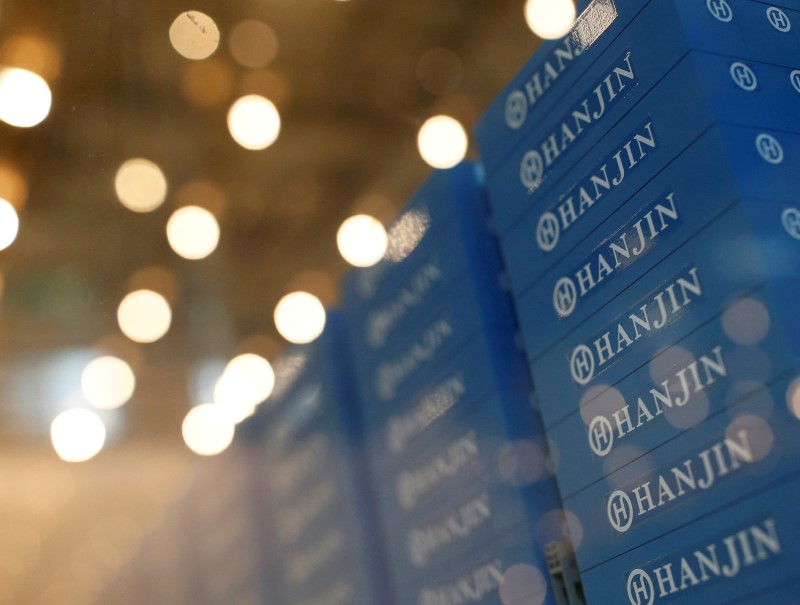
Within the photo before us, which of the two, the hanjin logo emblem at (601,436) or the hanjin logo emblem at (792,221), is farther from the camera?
the hanjin logo emblem at (601,436)

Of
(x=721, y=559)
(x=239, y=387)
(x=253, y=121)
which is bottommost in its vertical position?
(x=721, y=559)

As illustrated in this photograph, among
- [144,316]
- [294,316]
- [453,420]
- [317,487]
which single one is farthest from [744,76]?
[294,316]

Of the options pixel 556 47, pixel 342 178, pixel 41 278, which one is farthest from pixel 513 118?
pixel 342 178

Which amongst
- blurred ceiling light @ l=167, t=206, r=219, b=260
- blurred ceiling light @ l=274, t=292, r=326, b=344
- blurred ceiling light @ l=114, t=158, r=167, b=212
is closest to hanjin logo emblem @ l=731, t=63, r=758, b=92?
blurred ceiling light @ l=114, t=158, r=167, b=212

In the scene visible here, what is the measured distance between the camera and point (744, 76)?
116 cm

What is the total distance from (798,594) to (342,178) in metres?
2.65

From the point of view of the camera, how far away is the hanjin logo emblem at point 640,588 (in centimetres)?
115

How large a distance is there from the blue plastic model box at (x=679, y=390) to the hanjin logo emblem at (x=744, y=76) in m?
0.28

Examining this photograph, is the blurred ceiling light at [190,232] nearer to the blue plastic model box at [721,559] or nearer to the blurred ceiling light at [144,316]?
the blurred ceiling light at [144,316]

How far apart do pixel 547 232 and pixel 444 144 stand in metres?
1.23

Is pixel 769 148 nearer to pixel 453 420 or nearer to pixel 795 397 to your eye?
pixel 795 397

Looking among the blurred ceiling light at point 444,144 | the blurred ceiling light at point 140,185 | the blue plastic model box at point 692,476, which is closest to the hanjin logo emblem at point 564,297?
the blue plastic model box at point 692,476

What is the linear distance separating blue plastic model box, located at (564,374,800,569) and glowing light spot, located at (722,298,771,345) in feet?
0.19

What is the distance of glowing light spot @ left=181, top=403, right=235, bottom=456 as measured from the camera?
2596 mm
